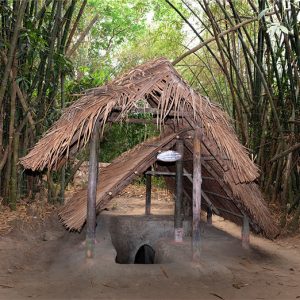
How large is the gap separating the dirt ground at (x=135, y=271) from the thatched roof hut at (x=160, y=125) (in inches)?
17.2

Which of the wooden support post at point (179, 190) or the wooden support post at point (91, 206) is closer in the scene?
the wooden support post at point (91, 206)

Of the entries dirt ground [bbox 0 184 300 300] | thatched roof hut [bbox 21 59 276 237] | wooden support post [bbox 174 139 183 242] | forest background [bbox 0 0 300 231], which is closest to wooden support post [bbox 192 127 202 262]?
thatched roof hut [bbox 21 59 276 237]

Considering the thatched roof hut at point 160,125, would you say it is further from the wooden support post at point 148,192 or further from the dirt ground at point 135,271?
the wooden support post at point 148,192

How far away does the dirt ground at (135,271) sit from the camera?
12.0 ft

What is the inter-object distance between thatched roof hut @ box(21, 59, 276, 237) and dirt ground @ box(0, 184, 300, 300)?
44cm

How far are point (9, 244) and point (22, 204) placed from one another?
123 centimetres

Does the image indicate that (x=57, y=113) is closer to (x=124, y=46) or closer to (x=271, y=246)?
(x=271, y=246)

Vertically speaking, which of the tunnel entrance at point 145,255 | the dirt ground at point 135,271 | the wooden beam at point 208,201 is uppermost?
the wooden beam at point 208,201

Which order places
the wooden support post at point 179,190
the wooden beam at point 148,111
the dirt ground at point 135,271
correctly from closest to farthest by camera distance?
1. the dirt ground at point 135,271
2. the wooden beam at point 148,111
3. the wooden support post at point 179,190

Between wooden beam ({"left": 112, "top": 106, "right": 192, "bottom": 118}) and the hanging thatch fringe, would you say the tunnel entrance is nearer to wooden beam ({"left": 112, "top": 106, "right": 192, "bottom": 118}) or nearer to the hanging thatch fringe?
the hanging thatch fringe

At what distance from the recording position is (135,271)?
13.5 feet

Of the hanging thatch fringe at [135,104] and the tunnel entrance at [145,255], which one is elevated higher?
the hanging thatch fringe at [135,104]

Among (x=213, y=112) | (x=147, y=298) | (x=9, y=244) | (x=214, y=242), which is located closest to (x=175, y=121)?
(x=213, y=112)

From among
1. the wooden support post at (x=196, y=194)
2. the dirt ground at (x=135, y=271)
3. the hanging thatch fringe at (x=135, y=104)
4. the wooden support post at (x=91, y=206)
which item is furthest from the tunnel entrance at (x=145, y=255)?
the hanging thatch fringe at (x=135, y=104)
